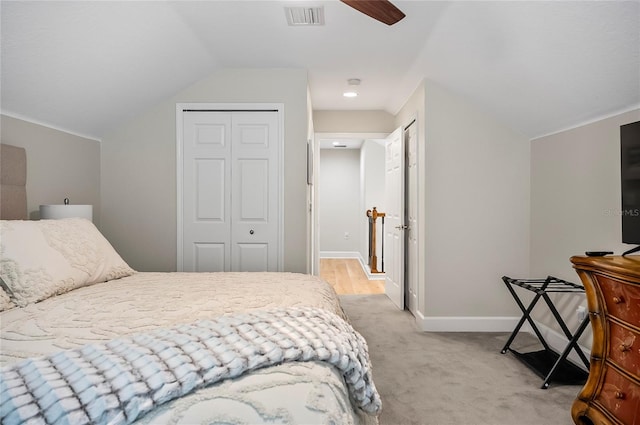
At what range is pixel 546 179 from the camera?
10.1 ft

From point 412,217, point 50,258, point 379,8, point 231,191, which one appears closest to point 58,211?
point 50,258

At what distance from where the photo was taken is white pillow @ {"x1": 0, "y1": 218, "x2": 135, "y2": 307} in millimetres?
1558

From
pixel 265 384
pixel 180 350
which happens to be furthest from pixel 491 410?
pixel 180 350

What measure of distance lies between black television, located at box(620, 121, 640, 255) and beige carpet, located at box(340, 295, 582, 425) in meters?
1.04

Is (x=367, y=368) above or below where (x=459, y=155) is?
below

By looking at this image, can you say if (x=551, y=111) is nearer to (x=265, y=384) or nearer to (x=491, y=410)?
(x=491, y=410)

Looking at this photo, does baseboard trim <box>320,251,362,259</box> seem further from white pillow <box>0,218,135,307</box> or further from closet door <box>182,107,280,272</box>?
white pillow <box>0,218,135,307</box>

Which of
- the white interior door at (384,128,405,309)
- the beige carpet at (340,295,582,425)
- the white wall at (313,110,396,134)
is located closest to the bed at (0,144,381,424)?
the beige carpet at (340,295,582,425)

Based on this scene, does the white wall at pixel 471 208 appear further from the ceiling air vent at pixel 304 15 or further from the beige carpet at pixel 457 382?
the ceiling air vent at pixel 304 15

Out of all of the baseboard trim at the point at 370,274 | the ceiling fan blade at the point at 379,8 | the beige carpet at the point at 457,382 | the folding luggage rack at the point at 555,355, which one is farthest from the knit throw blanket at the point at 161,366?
the baseboard trim at the point at 370,274

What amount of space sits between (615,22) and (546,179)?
1.49 metres

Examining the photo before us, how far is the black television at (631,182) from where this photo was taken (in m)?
1.85

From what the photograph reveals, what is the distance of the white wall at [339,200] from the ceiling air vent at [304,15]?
591 cm

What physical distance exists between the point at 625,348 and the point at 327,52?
2801 mm
